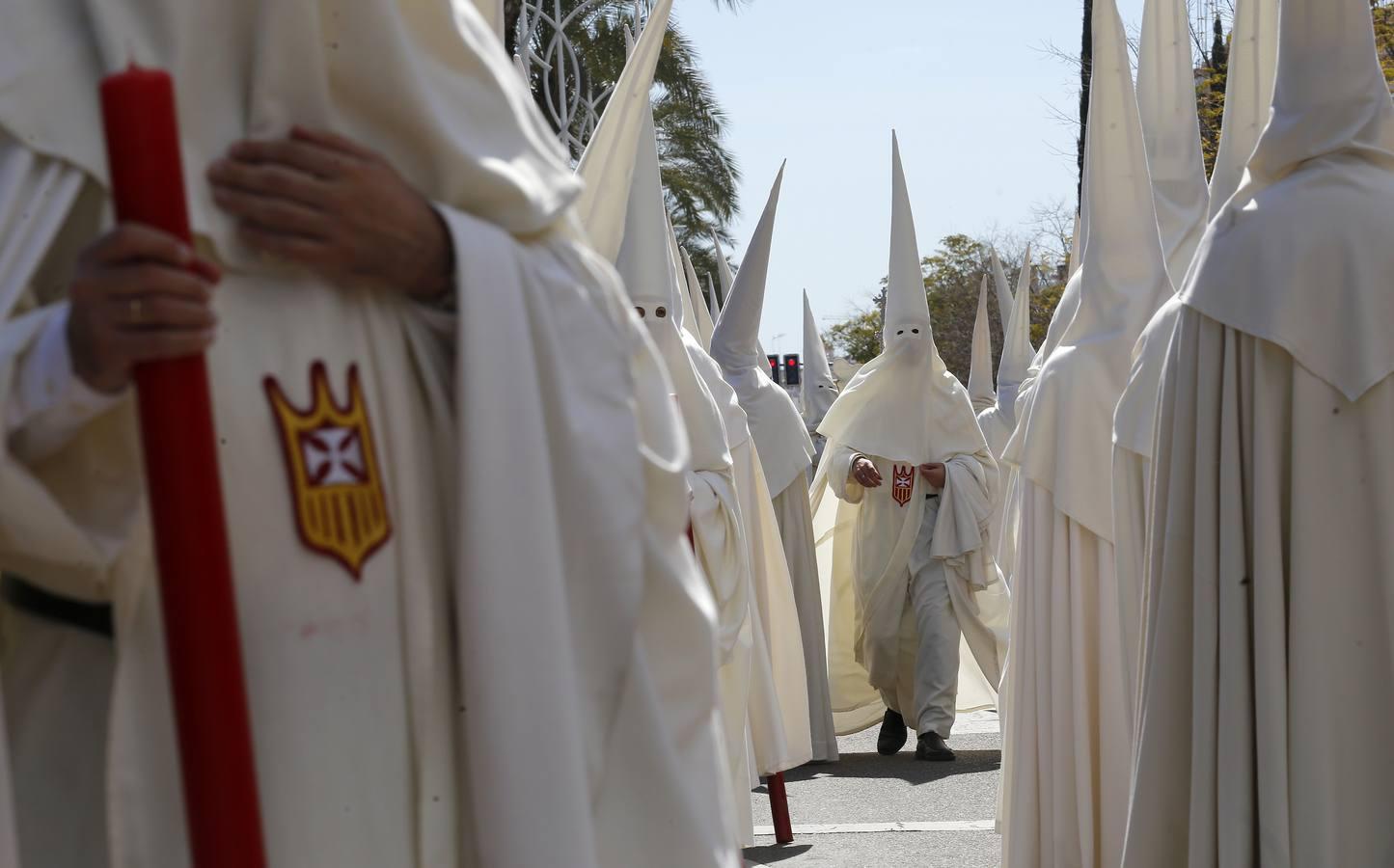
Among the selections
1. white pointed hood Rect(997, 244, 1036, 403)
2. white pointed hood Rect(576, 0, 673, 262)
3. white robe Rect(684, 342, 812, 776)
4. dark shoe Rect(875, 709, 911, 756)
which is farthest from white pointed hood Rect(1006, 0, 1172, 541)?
white pointed hood Rect(997, 244, 1036, 403)

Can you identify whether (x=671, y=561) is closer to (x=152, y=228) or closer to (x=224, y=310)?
(x=224, y=310)

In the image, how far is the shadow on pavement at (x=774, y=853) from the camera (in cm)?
775

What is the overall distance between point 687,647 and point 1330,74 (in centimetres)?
263

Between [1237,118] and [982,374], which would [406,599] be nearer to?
[1237,118]

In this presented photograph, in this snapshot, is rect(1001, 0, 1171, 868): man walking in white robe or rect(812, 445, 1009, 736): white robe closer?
rect(1001, 0, 1171, 868): man walking in white robe

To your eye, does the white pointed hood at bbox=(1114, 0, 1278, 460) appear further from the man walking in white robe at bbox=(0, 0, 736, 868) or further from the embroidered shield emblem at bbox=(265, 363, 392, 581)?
the embroidered shield emblem at bbox=(265, 363, 392, 581)

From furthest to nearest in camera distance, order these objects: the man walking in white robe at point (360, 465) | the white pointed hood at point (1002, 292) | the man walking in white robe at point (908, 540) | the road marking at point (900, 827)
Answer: the white pointed hood at point (1002, 292) → the man walking in white robe at point (908, 540) → the road marking at point (900, 827) → the man walking in white robe at point (360, 465)

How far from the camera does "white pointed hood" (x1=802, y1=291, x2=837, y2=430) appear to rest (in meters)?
18.7

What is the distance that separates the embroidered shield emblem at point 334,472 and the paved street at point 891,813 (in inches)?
222

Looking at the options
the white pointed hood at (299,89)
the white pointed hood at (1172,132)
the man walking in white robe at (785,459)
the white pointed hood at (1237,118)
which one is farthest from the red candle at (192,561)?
the man walking in white robe at (785,459)

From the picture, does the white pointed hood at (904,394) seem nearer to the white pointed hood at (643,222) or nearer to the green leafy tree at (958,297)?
the white pointed hood at (643,222)

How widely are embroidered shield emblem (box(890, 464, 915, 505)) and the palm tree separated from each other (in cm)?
1045

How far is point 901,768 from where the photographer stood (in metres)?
10.6

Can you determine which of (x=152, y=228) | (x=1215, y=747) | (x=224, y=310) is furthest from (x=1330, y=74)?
(x=152, y=228)
